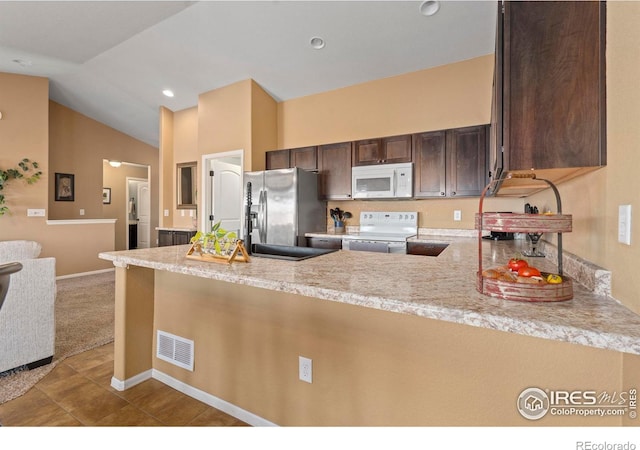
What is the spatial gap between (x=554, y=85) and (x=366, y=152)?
268 centimetres

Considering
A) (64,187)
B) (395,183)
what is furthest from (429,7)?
(64,187)

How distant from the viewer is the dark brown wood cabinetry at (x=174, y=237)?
5.06m

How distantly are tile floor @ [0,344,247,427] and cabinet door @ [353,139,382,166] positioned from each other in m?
3.01

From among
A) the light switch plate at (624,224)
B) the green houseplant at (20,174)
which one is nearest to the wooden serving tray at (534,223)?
the light switch plate at (624,224)

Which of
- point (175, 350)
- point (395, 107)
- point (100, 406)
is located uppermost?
point (395, 107)

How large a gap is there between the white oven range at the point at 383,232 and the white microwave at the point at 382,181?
0.39 metres

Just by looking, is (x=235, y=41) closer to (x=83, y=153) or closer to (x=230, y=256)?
(x=230, y=256)

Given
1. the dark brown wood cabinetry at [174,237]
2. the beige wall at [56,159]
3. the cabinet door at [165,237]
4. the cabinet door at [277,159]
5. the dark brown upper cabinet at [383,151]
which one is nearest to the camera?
the dark brown upper cabinet at [383,151]

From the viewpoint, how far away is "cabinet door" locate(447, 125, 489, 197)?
306cm

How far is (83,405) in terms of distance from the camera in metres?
1.82

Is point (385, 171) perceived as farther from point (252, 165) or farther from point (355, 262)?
point (355, 262)

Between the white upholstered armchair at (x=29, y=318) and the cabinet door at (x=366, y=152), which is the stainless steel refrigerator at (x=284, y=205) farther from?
the white upholstered armchair at (x=29, y=318)

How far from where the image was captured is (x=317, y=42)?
3.27 m
